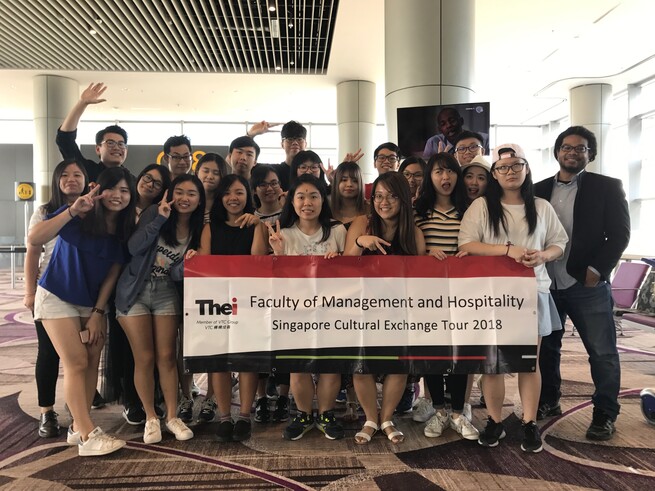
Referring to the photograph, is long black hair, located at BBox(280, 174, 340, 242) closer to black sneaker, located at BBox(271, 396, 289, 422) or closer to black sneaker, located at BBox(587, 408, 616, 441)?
black sneaker, located at BBox(271, 396, 289, 422)

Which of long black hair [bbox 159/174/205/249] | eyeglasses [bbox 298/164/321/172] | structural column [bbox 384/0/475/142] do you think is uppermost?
structural column [bbox 384/0/475/142]

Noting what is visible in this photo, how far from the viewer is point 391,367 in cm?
299

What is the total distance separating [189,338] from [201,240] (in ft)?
2.08

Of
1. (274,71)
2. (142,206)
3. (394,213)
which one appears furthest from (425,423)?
(274,71)

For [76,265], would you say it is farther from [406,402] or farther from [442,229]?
[406,402]

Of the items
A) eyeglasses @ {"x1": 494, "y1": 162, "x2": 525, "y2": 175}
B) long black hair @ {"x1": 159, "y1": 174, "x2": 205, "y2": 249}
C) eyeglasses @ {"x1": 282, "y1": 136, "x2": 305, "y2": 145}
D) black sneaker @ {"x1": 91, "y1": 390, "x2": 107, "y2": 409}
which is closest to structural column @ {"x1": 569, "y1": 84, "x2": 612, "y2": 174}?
eyeglasses @ {"x1": 282, "y1": 136, "x2": 305, "y2": 145}

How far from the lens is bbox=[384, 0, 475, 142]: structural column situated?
5402 mm

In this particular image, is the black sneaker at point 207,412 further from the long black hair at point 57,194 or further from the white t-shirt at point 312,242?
the long black hair at point 57,194

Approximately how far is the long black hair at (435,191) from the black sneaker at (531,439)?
1.36 metres

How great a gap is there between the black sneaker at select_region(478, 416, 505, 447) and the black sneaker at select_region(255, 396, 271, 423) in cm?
142

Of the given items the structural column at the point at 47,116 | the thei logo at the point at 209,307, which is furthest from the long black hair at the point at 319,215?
the structural column at the point at 47,116

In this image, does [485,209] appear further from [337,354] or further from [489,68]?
[489,68]

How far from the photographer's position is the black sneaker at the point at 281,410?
3373mm

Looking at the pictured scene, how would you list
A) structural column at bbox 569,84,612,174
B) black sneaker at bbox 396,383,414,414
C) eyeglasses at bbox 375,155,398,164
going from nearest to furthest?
black sneaker at bbox 396,383,414,414
eyeglasses at bbox 375,155,398,164
structural column at bbox 569,84,612,174
